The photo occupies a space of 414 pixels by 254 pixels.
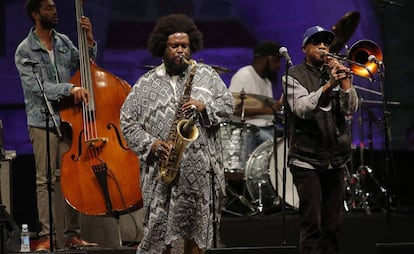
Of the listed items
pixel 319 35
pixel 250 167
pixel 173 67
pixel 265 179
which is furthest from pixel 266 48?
pixel 173 67

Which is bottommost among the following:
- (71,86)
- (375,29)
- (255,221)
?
(255,221)

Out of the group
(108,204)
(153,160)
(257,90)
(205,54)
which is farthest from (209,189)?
(205,54)

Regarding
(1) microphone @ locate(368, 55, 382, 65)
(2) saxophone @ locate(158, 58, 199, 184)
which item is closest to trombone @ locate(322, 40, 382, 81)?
(1) microphone @ locate(368, 55, 382, 65)

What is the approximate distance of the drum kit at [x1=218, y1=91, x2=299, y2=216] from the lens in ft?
32.0

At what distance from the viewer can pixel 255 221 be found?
30.1ft

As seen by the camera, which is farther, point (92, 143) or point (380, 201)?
point (380, 201)

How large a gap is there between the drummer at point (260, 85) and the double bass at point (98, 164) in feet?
8.12

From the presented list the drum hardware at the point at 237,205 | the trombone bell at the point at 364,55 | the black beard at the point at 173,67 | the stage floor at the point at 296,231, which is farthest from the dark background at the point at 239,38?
the black beard at the point at 173,67

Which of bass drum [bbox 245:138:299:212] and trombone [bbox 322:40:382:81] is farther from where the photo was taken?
bass drum [bbox 245:138:299:212]

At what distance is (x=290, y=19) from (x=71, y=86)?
4393 millimetres

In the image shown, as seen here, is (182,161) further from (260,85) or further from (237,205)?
(260,85)

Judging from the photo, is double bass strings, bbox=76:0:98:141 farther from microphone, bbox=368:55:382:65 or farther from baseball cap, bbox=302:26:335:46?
microphone, bbox=368:55:382:65

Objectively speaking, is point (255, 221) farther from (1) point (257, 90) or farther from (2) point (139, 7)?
(2) point (139, 7)

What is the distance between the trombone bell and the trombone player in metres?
0.22
